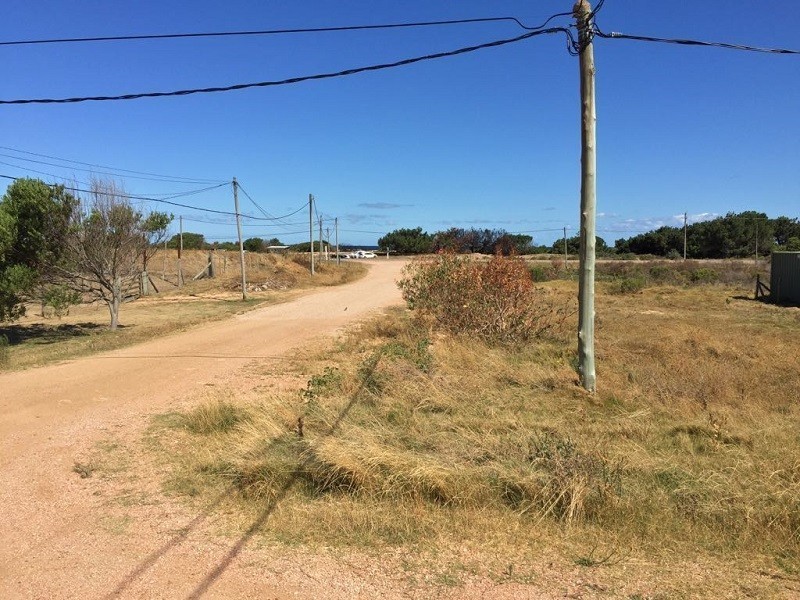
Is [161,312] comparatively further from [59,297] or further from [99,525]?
[99,525]

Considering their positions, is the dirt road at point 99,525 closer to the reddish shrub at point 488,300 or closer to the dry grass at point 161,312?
the dry grass at point 161,312

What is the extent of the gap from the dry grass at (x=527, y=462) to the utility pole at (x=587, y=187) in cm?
57

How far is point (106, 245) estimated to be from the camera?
15.8 metres

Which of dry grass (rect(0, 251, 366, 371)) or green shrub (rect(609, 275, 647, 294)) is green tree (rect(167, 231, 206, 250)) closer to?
dry grass (rect(0, 251, 366, 371))

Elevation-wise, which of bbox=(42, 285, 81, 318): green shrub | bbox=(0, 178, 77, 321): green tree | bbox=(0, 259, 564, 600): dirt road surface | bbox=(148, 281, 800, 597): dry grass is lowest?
bbox=(0, 259, 564, 600): dirt road surface

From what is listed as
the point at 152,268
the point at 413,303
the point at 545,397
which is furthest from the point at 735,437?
the point at 152,268

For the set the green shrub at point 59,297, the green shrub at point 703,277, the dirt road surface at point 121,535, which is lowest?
the dirt road surface at point 121,535

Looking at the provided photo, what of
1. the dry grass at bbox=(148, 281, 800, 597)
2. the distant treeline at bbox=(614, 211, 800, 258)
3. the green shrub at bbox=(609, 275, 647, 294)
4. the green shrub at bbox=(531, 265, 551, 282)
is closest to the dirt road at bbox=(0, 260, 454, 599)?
the dry grass at bbox=(148, 281, 800, 597)

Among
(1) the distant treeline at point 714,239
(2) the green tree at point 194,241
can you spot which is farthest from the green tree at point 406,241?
(2) the green tree at point 194,241

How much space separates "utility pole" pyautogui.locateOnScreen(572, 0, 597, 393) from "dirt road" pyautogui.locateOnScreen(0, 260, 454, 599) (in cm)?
498

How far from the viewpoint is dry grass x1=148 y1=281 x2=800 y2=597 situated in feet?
13.2

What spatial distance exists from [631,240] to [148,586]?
3638 inches

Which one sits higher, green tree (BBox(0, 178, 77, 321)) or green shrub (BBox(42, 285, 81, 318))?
green tree (BBox(0, 178, 77, 321))

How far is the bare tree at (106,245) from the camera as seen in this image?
1533cm
